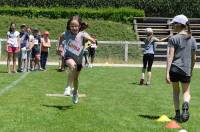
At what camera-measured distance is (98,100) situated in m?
14.0

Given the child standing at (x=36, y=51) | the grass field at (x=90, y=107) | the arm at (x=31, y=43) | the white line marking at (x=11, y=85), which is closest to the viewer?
the grass field at (x=90, y=107)

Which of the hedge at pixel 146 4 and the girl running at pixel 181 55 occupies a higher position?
the hedge at pixel 146 4

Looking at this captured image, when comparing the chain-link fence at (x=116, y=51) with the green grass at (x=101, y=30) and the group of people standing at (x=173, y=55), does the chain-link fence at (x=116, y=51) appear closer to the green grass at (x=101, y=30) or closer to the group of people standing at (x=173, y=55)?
the green grass at (x=101, y=30)

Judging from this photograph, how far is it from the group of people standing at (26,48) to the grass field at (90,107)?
263 centimetres

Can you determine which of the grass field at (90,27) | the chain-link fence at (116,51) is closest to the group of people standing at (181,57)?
the chain-link fence at (116,51)

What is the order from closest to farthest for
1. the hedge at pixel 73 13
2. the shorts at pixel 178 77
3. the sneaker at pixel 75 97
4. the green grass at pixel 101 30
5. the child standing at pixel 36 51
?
1. the shorts at pixel 178 77
2. the sneaker at pixel 75 97
3. the child standing at pixel 36 51
4. the green grass at pixel 101 30
5. the hedge at pixel 73 13

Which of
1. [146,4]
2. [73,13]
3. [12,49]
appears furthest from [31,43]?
[146,4]

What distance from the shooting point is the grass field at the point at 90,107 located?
1017 centimetres

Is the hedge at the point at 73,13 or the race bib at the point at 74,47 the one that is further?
the hedge at the point at 73,13

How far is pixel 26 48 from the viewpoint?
23.6 meters

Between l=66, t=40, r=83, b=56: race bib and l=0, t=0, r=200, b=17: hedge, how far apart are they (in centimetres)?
2925

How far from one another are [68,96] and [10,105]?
2203 millimetres

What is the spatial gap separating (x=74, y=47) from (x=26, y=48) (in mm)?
11058

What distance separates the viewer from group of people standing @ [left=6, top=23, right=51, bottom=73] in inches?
867
